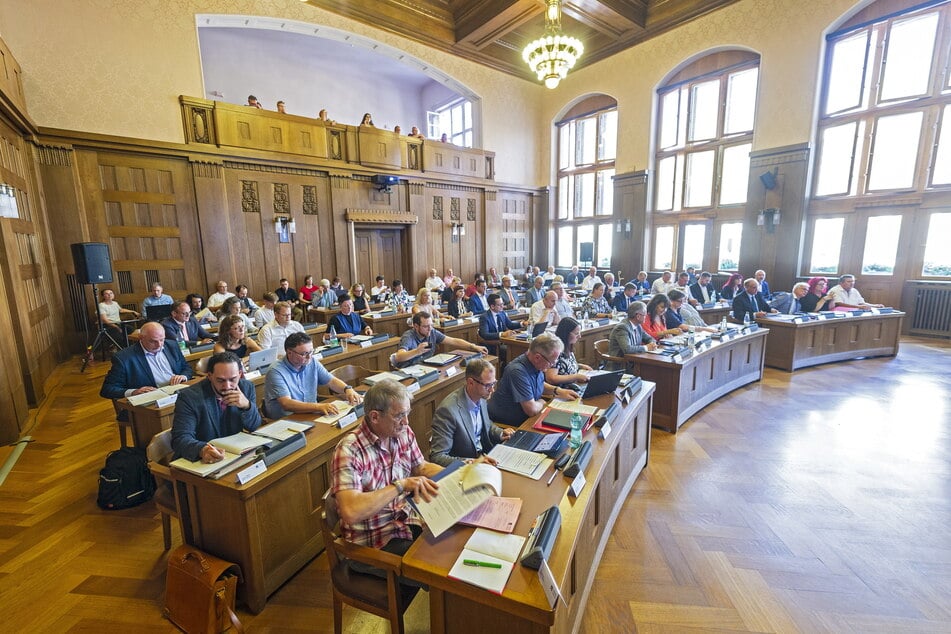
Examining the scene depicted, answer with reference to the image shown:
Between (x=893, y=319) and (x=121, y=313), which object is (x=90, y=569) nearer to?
(x=121, y=313)

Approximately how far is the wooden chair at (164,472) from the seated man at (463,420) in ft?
5.01

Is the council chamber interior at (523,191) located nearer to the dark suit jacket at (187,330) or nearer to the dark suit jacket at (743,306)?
the dark suit jacket at (743,306)

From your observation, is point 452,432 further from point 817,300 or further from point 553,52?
point 817,300

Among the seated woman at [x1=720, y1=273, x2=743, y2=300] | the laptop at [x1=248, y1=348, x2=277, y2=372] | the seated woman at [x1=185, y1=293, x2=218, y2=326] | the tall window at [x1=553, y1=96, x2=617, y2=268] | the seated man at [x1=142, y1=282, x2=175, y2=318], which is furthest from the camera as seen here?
the tall window at [x1=553, y1=96, x2=617, y2=268]

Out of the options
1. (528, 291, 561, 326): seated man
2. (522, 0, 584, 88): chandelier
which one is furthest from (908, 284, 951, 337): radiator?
(522, 0, 584, 88): chandelier

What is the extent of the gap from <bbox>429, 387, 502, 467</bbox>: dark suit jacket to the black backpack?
8.39 feet

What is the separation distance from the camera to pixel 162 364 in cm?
378

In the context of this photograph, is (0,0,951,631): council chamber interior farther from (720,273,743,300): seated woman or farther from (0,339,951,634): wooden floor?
(720,273,743,300): seated woman

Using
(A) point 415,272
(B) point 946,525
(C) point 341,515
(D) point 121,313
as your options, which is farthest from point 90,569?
(A) point 415,272

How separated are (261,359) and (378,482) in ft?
7.98

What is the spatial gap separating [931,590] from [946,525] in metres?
0.90

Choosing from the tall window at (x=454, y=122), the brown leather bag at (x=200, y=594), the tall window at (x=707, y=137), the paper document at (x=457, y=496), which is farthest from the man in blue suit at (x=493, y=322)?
the tall window at (x=454, y=122)

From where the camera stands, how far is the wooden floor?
233 cm

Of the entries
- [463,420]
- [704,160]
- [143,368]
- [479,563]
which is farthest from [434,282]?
[479,563]
